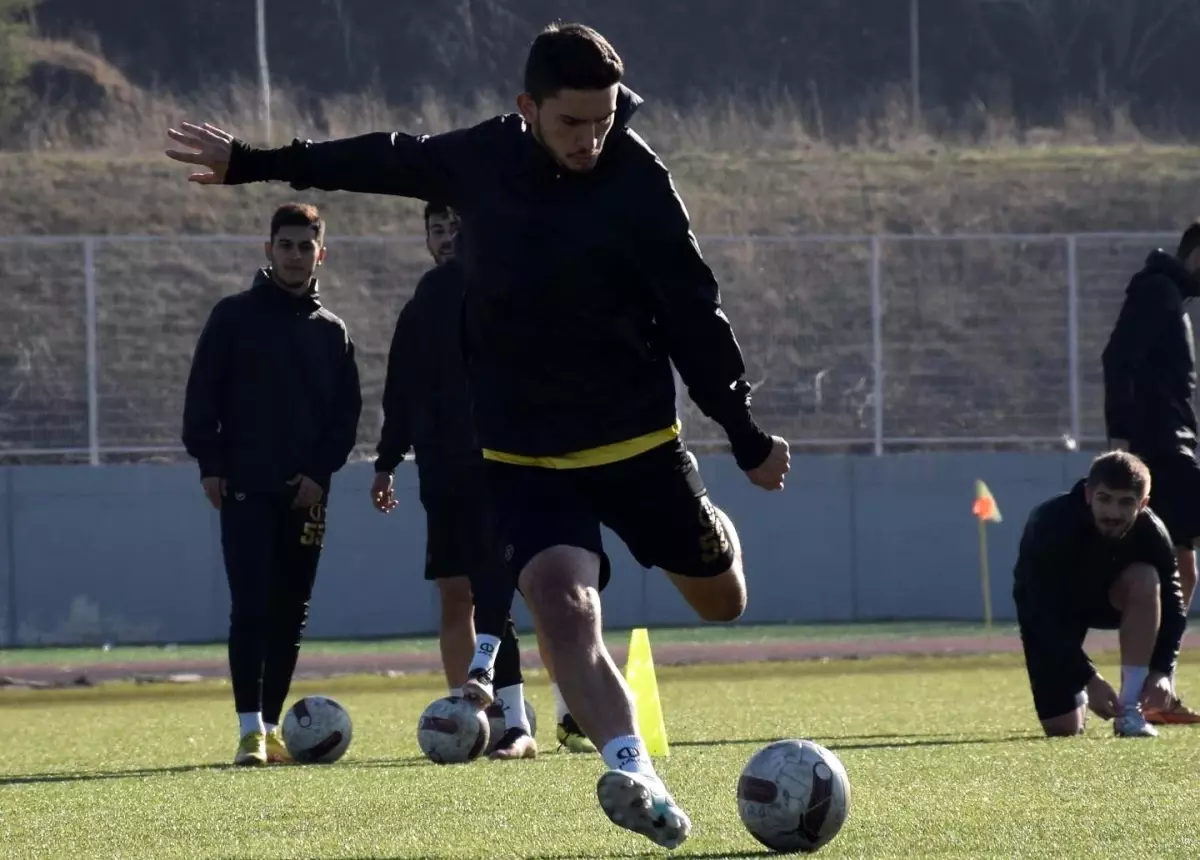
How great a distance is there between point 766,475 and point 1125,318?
18.1ft

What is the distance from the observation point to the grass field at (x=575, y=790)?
19.3 feet

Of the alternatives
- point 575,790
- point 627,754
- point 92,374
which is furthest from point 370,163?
point 92,374

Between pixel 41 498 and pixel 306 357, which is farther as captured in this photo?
pixel 41 498

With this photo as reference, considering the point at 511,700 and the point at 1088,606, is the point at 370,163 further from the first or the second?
the point at 1088,606

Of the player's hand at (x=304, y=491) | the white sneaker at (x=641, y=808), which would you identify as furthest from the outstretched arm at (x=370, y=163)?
the player's hand at (x=304, y=491)

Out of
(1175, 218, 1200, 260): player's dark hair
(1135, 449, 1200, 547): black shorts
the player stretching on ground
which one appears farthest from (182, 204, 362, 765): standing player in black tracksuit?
(1175, 218, 1200, 260): player's dark hair

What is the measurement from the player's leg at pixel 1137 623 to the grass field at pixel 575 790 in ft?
0.81

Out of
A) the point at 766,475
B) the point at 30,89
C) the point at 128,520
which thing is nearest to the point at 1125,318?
the point at 766,475

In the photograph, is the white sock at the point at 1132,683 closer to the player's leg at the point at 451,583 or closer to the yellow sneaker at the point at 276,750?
the player's leg at the point at 451,583

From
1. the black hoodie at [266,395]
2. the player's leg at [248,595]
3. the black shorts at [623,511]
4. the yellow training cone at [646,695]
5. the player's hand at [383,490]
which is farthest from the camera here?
the player's hand at [383,490]

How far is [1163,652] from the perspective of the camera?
9641 mm

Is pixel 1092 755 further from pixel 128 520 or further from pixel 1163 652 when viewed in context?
pixel 128 520

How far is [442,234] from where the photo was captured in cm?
967

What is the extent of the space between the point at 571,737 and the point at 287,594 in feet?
4.31
